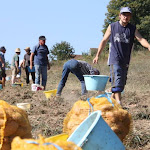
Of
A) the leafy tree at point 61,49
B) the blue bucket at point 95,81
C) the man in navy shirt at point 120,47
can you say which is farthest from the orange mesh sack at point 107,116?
the leafy tree at point 61,49

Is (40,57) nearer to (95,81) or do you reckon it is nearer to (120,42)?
(95,81)

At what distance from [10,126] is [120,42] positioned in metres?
3.01

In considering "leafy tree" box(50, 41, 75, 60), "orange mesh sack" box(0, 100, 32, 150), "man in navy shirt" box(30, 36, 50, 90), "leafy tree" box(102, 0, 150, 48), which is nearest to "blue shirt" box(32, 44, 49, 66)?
"man in navy shirt" box(30, 36, 50, 90)

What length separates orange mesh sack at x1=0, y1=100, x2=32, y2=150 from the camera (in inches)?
100

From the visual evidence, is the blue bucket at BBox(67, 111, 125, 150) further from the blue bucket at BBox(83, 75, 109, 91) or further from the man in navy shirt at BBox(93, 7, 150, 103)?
the blue bucket at BBox(83, 75, 109, 91)

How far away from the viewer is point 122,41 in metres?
5.18

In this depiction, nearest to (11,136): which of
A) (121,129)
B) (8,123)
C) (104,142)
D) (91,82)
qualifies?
(8,123)

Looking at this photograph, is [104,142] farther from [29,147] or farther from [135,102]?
[135,102]

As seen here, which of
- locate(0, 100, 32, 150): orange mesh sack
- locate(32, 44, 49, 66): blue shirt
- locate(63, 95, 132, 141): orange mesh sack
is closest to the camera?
locate(0, 100, 32, 150): orange mesh sack

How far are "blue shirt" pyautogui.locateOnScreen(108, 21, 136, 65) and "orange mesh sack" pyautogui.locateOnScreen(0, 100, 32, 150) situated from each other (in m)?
2.76

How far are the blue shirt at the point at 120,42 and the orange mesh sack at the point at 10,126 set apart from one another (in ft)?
9.05

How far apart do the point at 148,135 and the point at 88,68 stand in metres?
3.83

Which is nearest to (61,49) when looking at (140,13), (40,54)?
(140,13)

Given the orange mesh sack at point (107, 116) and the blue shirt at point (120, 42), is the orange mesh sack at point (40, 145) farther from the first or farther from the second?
the blue shirt at point (120, 42)
